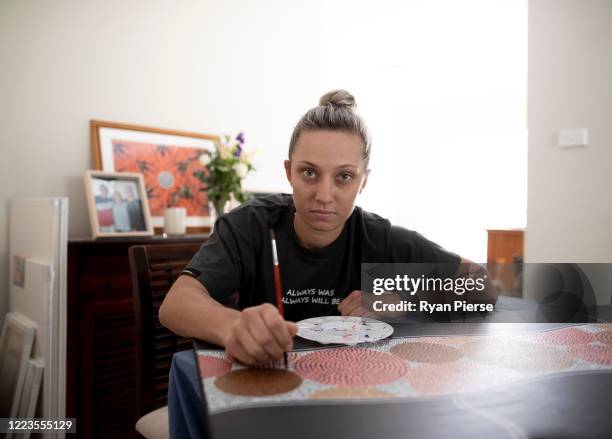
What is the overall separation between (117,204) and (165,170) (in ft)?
1.15

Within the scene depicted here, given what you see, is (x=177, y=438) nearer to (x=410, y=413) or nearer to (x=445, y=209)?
(x=410, y=413)

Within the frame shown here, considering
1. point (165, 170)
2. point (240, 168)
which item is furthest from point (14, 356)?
point (240, 168)

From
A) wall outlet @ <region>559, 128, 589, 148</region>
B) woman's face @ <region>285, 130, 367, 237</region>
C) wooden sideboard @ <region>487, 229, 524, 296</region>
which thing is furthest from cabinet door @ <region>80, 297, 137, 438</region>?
wall outlet @ <region>559, 128, 589, 148</region>

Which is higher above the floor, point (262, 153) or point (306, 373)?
point (262, 153)

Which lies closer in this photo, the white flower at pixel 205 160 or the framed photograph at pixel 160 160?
the framed photograph at pixel 160 160

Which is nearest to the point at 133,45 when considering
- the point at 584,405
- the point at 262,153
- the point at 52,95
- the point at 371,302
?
the point at 52,95

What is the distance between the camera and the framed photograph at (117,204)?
1.92m

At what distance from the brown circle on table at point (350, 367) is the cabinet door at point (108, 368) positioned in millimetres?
1386

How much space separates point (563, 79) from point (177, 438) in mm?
2713

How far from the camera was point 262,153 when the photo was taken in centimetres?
272

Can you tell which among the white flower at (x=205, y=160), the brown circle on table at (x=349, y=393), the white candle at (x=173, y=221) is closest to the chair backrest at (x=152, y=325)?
the brown circle on table at (x=349, y=393)

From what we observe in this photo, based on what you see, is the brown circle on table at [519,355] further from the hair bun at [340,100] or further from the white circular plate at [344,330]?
the hair bun at [340,100]

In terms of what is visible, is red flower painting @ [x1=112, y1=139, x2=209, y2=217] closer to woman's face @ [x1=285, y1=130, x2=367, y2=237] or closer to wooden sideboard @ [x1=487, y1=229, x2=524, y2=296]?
woman's face @ [x1=285, y1=130, x2=367, y2=237]

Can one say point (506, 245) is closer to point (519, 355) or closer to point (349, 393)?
point (519, 355)
